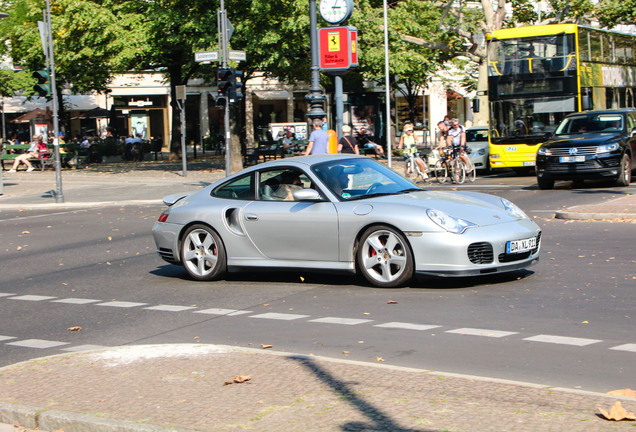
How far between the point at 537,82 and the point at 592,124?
4.45 m

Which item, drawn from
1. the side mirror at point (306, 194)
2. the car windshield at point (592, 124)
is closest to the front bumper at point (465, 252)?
the side mirror at point (306, 194)

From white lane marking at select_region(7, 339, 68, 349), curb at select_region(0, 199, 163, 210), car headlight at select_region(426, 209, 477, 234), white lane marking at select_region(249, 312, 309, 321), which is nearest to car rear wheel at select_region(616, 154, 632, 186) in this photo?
curb at select_region(0, 199, 163, 210)

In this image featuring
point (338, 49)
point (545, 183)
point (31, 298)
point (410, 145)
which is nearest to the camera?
point (31, 298)

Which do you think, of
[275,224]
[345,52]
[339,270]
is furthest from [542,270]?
[345,52]

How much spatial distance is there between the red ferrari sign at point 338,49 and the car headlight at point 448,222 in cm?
1216

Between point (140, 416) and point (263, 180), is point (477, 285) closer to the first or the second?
point (263, 180)

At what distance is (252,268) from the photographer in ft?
33.1

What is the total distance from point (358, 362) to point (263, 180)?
4.60 metres

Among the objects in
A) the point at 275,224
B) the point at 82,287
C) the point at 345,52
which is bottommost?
the point at 82,287

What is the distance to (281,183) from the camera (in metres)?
10.1

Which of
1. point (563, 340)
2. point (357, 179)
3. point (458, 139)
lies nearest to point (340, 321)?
point (563, 340)

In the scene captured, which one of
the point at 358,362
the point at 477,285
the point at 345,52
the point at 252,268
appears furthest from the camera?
the point at 345,52

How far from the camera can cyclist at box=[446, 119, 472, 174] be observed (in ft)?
85.1

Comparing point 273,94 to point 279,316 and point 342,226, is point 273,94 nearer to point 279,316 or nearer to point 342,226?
point 342,226
